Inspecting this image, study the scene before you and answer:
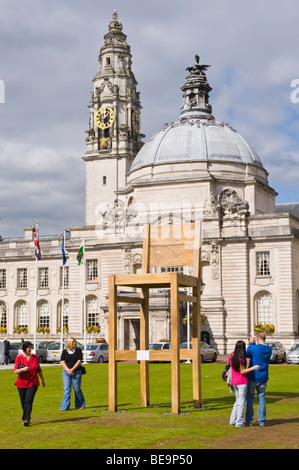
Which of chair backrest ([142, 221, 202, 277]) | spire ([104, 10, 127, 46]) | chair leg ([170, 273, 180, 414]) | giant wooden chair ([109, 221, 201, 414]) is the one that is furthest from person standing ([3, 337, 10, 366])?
spire ([104, 10, 127, 46])

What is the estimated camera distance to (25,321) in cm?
8075

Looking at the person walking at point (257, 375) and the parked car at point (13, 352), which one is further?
the parked car at point (13, 352)

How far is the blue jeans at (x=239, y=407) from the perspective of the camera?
1702 cm

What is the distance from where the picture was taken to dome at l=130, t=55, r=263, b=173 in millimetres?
74188

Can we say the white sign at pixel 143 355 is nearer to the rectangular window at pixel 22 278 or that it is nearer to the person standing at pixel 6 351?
the person standing at pixel 6 351

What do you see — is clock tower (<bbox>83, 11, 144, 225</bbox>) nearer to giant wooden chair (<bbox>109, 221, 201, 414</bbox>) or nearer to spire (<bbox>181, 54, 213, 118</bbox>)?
spire (<bbox>181, 54, 213, 118</bbox>)

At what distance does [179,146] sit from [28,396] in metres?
59.4

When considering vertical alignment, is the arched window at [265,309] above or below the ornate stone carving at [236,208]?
below

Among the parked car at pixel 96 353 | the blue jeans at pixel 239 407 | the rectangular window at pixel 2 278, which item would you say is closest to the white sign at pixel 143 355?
the blue jeans at pixel 239 407

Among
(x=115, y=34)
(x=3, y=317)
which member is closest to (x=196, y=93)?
(x=115, y=34)

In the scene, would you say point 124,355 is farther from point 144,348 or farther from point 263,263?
point 263,263

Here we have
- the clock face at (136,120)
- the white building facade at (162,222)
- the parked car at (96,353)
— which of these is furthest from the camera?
the clock face at (136,120)

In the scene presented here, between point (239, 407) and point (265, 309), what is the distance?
49077 mm

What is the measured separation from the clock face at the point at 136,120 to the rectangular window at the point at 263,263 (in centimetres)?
2771
